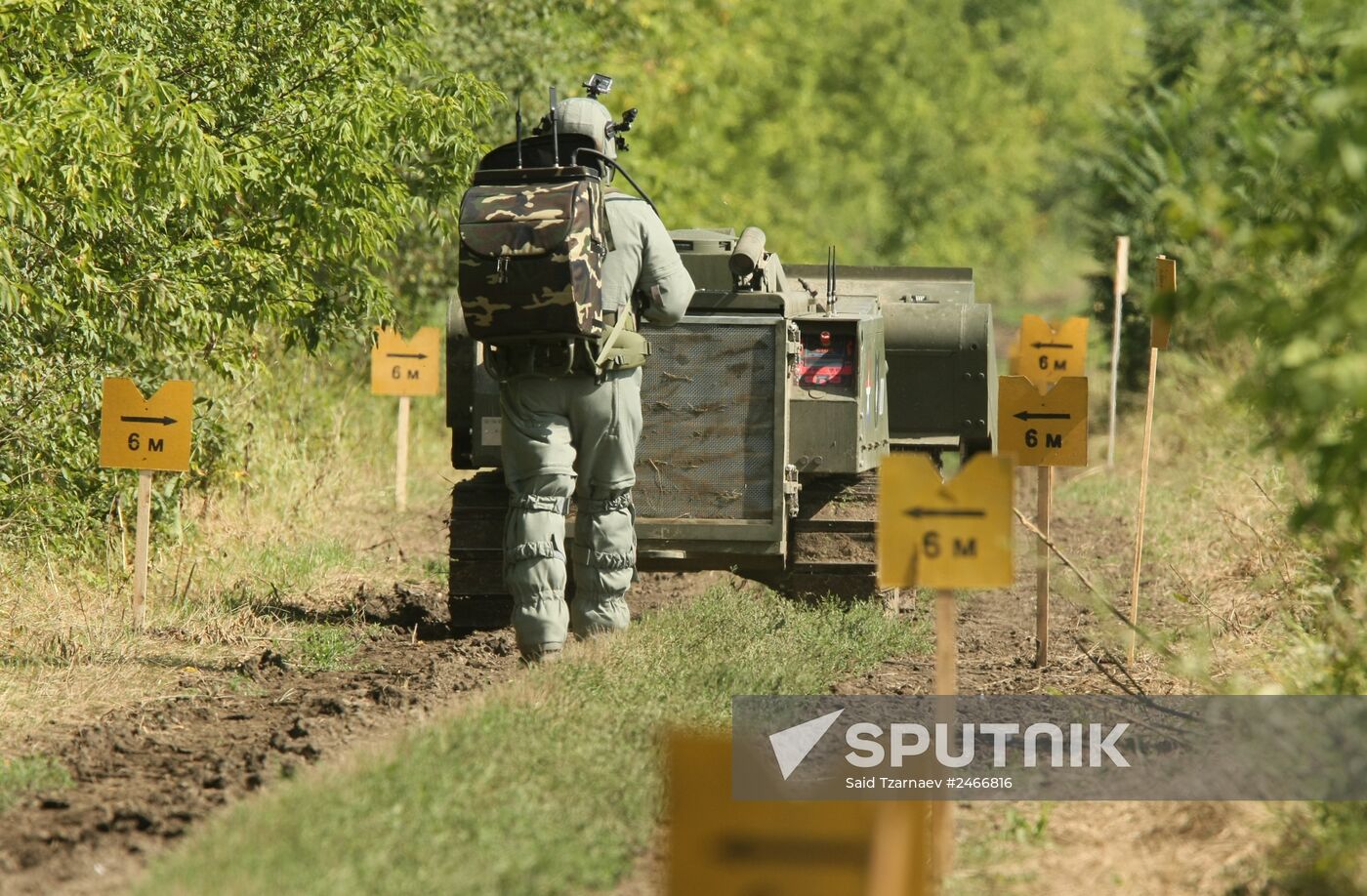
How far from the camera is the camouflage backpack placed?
27.0 feet

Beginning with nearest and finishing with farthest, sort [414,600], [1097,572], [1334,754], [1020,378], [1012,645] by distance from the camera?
[1334,754]
[1020,378]
[1012,645]
[414,600]
[1097,572]

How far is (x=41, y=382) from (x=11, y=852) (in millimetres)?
5034

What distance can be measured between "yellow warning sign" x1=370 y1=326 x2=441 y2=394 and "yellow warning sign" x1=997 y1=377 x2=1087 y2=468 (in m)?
7.18

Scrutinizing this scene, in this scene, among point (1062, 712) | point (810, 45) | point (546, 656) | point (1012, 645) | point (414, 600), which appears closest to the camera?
point (1062, 712)

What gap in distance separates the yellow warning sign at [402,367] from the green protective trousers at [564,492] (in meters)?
7.00

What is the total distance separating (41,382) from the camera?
10391 millimetres

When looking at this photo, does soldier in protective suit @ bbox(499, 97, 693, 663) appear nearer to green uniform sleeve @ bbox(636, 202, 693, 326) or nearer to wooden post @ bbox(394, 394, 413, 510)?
green uniform sleeve @ bbox(636, 202, 693, 326)

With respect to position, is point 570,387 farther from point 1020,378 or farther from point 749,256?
point 1020,378

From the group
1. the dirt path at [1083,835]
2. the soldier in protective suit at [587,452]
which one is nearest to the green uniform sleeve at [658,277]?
the soldier in protective suit at [587,452]

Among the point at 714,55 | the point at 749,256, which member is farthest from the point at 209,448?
the point at 714,55

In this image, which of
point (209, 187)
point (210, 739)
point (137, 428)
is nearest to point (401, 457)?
point (137, 428)

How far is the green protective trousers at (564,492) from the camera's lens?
8.59 metres

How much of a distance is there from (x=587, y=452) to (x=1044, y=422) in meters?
2.40

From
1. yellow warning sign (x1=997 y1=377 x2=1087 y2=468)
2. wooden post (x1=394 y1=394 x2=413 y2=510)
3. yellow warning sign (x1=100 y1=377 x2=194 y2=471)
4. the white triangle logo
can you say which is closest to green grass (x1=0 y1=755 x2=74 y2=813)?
the white triangle logo
